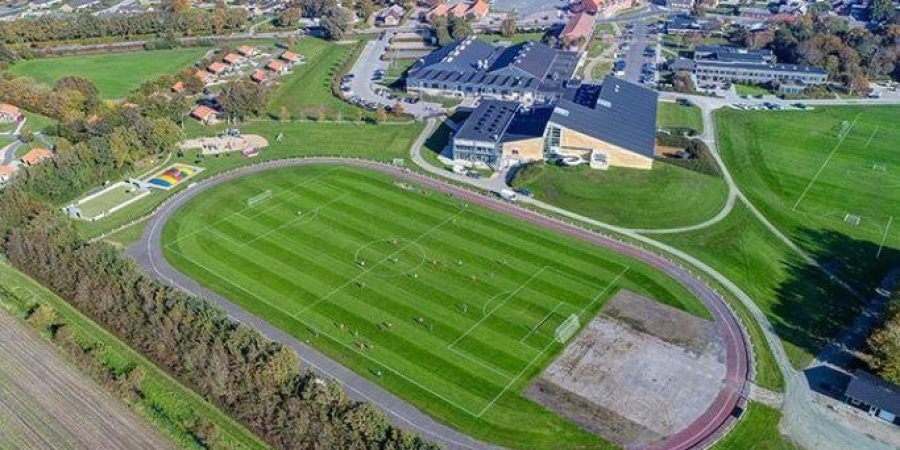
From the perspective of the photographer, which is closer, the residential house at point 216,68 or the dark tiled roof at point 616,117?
the dark tiled roof at point 616,117

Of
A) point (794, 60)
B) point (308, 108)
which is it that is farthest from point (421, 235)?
point (794, 60)

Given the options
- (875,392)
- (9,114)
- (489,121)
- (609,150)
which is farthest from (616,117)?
(9,114)

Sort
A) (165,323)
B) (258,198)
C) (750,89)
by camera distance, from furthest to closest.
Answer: (750,89) < (258,198) < (165,323)

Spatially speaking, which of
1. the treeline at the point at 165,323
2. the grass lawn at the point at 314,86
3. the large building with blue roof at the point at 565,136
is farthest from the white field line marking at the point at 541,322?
the grass lawn at the point at 314,86

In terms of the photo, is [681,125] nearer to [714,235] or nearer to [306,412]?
[714,235]

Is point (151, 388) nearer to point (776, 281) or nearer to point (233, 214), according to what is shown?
point (233, 214)

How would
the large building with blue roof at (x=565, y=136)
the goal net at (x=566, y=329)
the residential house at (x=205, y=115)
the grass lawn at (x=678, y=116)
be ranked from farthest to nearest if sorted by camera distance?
the residential house at (x=205, y=115) → the grass lawn at (x=678, y=116) → the large building with blue roof at (x=565, y=136) → the goal net at (x=566, y=329)

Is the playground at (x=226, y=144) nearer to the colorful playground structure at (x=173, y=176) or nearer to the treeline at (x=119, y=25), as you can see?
the colorful playground structure at (x=173, y=176)
